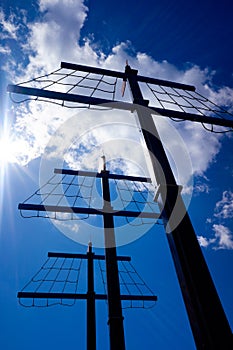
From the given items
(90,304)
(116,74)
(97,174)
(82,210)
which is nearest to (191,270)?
(116,74)

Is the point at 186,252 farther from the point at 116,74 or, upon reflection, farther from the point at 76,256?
the point at 76,256

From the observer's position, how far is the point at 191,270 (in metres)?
2.66

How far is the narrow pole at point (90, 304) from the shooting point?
7.55 metres

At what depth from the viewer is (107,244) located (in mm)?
7184

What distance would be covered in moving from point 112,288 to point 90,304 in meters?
2.52

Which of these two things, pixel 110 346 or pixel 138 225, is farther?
pixel 138 225

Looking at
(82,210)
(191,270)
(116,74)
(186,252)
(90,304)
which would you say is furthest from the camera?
(90,304)

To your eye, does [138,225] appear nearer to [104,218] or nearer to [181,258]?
[104,218]

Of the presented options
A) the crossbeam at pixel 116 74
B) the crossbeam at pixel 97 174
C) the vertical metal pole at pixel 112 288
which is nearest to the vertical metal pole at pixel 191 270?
the crossbeam at pixel 116 74

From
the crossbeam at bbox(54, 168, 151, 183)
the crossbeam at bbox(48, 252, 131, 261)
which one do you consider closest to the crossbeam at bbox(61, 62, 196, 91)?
the crossbeam at bbox(54, 168, 151, 183)

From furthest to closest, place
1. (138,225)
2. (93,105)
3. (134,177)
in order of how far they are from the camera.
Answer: (134,177)
(138,225)
(93,105)

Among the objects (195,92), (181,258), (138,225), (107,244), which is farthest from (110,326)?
(195,92)

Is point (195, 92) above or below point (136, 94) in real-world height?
above

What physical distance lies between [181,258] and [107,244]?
15.1ft
